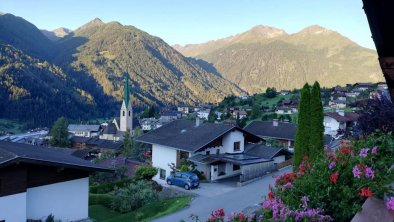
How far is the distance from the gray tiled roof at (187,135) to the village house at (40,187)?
15.6 m

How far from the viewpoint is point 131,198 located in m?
18.5

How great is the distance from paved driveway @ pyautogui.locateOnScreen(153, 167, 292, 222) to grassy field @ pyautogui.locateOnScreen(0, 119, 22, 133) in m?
132

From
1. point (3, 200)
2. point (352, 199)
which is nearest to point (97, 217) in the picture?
point (3, 200)

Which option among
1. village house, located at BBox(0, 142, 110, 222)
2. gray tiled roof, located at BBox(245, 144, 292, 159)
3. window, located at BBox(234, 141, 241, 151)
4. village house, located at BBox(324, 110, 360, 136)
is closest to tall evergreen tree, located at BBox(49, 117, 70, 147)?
village house, located at BBox(324, 110, 360, 136)

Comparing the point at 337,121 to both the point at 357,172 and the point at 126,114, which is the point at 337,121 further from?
the point at 126,114

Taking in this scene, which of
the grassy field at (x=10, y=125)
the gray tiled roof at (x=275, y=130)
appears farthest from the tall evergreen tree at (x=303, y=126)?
the grassy field at (x=10, y=125)

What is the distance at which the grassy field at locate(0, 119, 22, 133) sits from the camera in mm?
139875

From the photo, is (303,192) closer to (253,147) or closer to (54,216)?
(54,216)

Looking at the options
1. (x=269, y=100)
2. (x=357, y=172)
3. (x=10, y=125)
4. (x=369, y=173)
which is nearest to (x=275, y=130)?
(x=357, y=172)

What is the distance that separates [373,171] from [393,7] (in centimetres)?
377

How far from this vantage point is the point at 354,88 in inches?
3937

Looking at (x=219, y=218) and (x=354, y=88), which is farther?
(x=354, y=88)

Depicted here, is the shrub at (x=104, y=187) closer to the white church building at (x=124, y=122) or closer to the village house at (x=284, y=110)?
the village house at (x=284, y=110)

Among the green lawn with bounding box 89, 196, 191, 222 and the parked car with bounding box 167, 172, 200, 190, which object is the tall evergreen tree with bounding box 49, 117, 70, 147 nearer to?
the parked car with bounding box 167, 172, 200, 190
